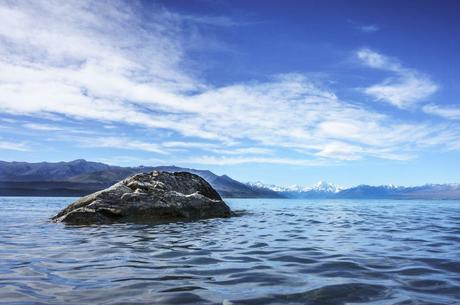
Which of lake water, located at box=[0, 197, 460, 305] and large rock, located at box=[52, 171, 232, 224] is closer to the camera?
lake water, located at box=[0, 197, 460, 305]

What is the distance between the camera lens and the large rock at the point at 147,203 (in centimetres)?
2070

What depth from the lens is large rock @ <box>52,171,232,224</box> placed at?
20.7m

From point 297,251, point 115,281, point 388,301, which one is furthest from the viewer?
point 297,251

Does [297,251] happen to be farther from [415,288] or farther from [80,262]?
[80,262]

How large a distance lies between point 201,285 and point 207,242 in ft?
19.3

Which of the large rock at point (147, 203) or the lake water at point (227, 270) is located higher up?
the large rock at point (147, 203)

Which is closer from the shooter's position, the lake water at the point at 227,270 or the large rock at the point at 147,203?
the lake water at the point at 227,270

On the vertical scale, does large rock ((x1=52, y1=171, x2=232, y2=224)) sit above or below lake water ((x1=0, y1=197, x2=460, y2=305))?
above

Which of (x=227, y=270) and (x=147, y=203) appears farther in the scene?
(x=147, y=203)

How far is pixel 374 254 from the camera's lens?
10453mm

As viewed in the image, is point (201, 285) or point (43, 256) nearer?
point (201, 285)

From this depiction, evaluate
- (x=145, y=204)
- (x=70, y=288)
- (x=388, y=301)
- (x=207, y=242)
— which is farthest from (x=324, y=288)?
(x=145, y=204)

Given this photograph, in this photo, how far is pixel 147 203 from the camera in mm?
22094

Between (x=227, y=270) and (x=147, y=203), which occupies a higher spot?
(x=147, y=203)
